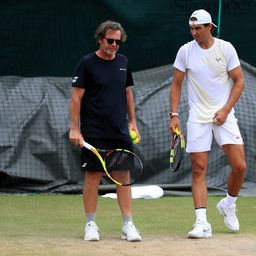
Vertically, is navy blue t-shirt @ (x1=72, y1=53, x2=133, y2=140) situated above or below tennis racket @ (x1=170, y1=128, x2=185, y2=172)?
above

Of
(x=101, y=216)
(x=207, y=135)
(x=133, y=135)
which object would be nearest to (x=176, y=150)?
(x=207, y=135)

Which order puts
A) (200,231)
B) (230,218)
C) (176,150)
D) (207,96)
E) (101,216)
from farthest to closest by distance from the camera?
(101,216)
(230,218)
(176,150)
(207,96)
(200,231)

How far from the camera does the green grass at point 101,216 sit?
752 centimetres

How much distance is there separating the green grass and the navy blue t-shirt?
0.89m

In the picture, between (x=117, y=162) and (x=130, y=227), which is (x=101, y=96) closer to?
(x=117, y=162)

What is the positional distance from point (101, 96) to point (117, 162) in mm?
514

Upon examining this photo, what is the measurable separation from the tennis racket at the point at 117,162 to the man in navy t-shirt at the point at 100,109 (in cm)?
7

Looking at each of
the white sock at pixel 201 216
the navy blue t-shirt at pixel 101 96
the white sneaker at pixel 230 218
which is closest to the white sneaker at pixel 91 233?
the navy blue t-shirt at pixel 101 96

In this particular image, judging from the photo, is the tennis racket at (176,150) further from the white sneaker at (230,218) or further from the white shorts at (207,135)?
the white sneaker at (230,218)

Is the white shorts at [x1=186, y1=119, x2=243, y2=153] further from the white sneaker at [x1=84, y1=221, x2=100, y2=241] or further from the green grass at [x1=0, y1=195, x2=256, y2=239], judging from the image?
the white sneaker at [x1=84, y1=221, x2=100, y2=241]

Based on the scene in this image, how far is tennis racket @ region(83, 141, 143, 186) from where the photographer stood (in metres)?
6.82

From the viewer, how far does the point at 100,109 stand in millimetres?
6895

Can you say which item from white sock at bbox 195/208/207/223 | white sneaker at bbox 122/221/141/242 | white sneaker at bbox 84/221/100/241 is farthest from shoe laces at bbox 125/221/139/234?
white sock at bbox 195/208/207/223

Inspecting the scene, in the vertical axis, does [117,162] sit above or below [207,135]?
below
